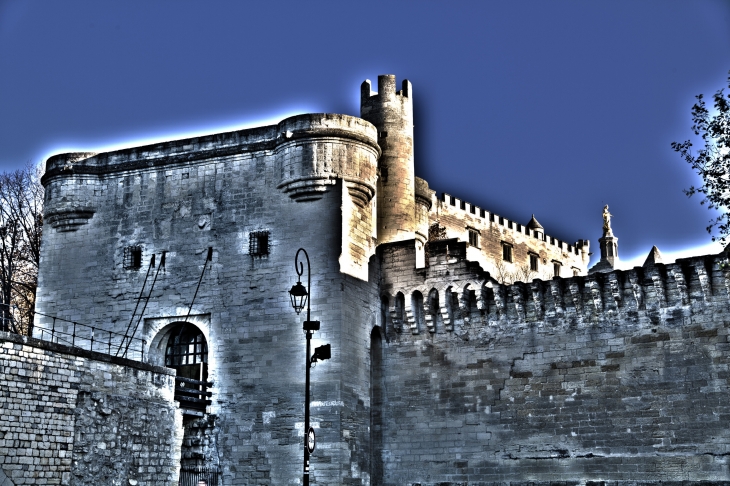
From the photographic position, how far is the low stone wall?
2081cm

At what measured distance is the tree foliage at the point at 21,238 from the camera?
36.7m

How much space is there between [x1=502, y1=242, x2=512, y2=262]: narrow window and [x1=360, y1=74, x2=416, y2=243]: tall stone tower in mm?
18747

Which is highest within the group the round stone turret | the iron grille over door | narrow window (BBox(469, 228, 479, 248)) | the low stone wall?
narrow window (BBox(469, 228, 479, 248))

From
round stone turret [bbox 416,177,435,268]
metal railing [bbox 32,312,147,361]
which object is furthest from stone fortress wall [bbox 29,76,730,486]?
round stone turret [bbox 416,177,435,268]

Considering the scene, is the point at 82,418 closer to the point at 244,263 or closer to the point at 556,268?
the point at 244,263

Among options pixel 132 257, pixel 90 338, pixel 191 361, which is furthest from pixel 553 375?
pixel 90 338

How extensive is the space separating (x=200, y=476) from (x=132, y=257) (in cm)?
718

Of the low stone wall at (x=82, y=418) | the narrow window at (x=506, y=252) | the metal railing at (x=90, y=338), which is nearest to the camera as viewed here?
the low stone wall at (x=82, y=418)

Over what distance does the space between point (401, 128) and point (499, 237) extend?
1894 centimetres

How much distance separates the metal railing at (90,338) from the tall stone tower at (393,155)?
835 cm

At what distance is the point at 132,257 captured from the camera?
29.5m

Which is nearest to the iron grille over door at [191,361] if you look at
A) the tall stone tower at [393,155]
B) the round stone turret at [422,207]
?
the tall stone tower at [393,155]

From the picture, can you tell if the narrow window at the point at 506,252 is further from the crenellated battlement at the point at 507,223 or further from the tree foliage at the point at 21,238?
the tree foliage at the point at 21,238

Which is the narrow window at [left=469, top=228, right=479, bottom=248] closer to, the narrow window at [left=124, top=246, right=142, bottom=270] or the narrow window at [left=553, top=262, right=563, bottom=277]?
the narrow window at [left=553, top=262, right=563, bottom=277]
